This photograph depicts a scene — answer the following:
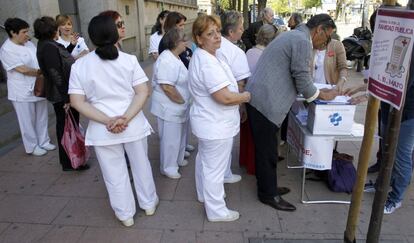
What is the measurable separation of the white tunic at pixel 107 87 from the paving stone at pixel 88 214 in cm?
83

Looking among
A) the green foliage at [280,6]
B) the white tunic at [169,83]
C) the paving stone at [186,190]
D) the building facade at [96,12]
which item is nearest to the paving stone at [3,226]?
the paving stone at [186,190]

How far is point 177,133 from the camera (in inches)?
156

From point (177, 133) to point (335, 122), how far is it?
1.65 metres

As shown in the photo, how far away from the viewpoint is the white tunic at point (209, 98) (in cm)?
275

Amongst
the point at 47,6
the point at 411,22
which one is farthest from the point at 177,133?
the point at 47,6

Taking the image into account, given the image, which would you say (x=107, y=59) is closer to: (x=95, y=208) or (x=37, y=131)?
(x=95, y=208)

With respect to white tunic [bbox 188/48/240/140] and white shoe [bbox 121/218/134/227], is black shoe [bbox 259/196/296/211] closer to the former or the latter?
white tunic [bbox 188/48/240/140]

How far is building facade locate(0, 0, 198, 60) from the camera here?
6234 millimetres

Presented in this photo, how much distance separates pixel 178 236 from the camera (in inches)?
118

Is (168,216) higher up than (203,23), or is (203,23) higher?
(203,23)

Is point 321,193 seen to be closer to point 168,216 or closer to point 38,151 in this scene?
point 168,216

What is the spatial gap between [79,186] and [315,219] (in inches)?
96.1

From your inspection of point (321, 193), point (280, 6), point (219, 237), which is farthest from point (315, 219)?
point (280, 6)

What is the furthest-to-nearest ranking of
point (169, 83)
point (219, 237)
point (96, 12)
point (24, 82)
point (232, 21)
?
point (96, 12), point (24, 82), point (232, 21), point (169, 83), point (219, 237)
